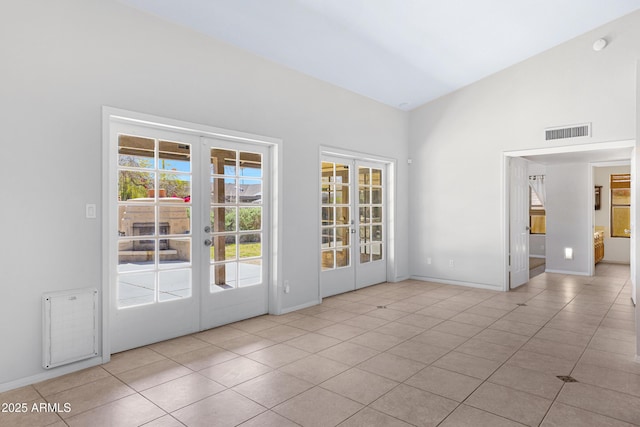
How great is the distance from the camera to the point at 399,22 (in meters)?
4.27

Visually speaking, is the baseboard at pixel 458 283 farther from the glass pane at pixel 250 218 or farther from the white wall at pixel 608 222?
the white wall at pixel 608 222

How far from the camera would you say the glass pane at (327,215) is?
5.67 m

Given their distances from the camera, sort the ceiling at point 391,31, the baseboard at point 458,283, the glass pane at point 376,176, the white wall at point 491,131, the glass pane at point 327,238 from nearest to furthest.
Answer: the ceiling at point 391,31 < the white wall at point 491,131 < the glass pane at point 327,238 < the baseboard at point 458,283 < the glass pane at point 376,176

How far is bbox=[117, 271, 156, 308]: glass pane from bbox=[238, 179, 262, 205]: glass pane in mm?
1327

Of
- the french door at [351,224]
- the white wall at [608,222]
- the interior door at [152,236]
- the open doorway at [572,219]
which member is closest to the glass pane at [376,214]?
the french door at [351,224]

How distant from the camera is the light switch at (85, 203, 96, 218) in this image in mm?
3201

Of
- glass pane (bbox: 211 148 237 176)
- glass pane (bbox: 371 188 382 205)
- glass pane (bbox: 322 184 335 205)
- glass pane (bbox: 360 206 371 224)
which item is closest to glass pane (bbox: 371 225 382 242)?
glass pane (bbox: 360 206 371 224)

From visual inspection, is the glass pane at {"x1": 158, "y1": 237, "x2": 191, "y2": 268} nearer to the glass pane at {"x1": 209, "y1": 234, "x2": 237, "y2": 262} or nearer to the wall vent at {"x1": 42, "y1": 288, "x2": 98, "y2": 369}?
the glass pane at {"x1": 209, "y1": 234, "x2": 237, "y2": 262}

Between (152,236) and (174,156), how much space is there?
2.73 ft

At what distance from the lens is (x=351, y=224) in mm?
6086

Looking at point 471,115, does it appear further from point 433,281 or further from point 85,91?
point 85,91

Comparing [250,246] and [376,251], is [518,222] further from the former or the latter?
[250,246]

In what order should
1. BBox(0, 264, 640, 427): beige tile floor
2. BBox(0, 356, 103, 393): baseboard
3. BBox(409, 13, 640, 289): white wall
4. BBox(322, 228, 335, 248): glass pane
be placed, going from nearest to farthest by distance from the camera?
1. BBox(0, 264, 640, 427): beige tile floor
2. BBox(0, 356, 103, 393): baseboard
3. BBox(409, 13, 640, 289): white wall
4. BBox(322, 228, 335, 248): glass pane

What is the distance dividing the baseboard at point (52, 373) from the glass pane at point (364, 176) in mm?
4338
